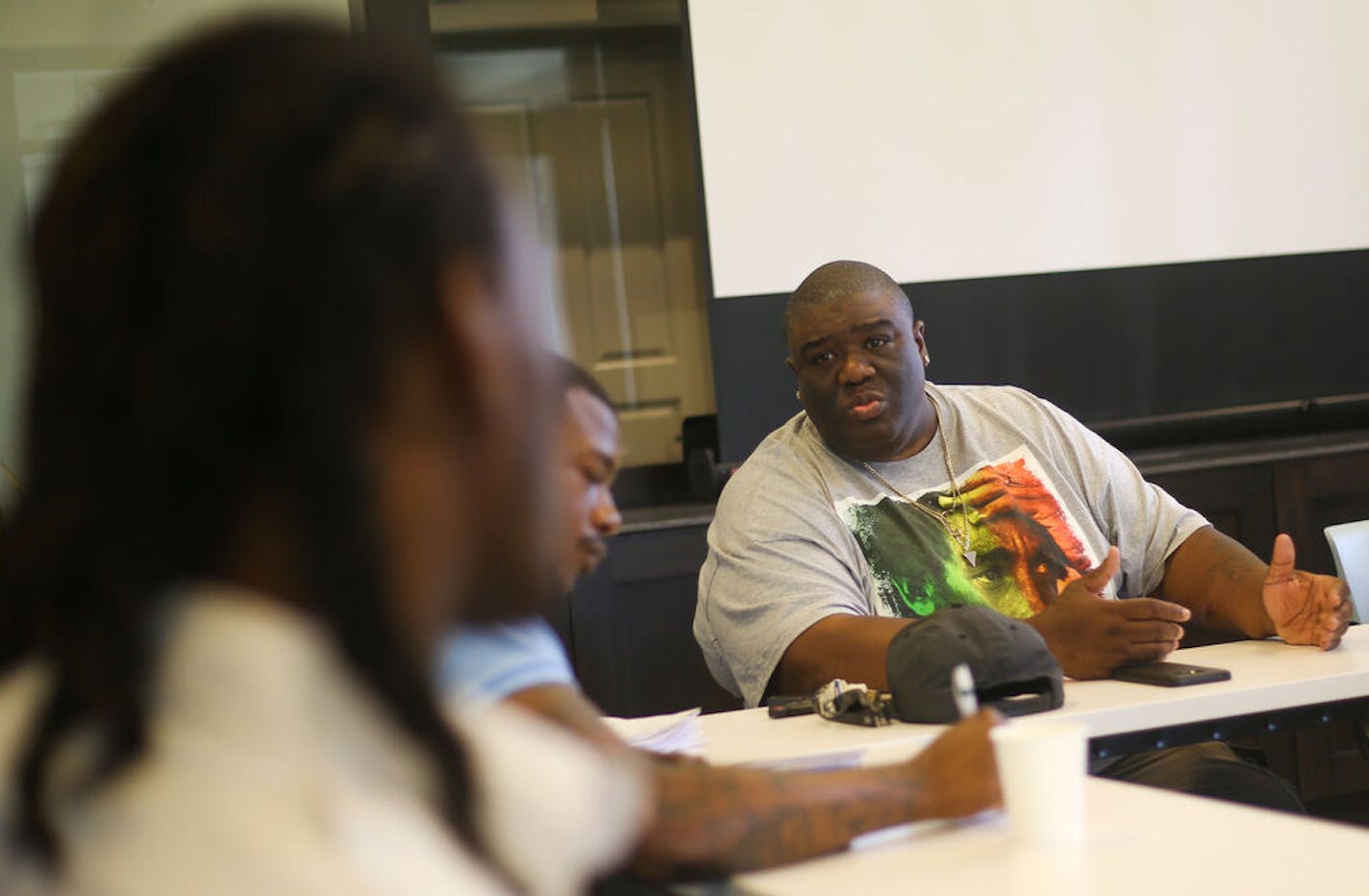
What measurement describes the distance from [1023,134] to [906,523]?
1.78m

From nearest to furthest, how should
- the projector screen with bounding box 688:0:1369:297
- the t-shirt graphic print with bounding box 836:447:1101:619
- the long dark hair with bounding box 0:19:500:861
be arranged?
the long dark hair with bounding box 0:19:500:861 → the t-shirt graphic print with bounding box 836:447:1101:619 → the projector screen with bounding box 688:0:1369:297

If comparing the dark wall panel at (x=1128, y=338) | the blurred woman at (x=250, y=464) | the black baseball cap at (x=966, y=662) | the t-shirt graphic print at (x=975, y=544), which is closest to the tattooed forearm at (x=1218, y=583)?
the t-shirt graphic print at (x=975, y=544)

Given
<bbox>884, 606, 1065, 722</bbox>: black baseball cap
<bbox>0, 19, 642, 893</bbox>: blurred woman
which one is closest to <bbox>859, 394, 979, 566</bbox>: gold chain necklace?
<bbox>884, 606, 1065, 722</bbox>: black baseball cap

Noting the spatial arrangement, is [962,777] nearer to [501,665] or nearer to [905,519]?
[501,665]

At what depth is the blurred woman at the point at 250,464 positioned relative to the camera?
0.55 meters

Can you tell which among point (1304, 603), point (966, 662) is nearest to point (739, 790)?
point (966, 662)

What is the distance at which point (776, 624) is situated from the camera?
2297 millimetres

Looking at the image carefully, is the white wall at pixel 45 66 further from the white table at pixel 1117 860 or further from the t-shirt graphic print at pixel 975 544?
the white table at pixel 1117 860

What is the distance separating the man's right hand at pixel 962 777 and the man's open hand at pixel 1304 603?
1.06 meters

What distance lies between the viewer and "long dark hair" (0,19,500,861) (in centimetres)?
55

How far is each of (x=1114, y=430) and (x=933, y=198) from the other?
0.80m

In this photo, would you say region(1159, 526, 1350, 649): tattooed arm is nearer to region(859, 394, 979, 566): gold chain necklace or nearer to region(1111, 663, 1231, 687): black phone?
region(1111, 663, 1231, 687): black phone

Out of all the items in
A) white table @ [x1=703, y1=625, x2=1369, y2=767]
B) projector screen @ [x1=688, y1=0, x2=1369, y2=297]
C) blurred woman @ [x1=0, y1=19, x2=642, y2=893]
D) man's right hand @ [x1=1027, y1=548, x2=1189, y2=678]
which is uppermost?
projector screen @ [x1=688, y1=0, x2=1369, y2=297]

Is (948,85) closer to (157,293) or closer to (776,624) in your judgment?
(776,624)
